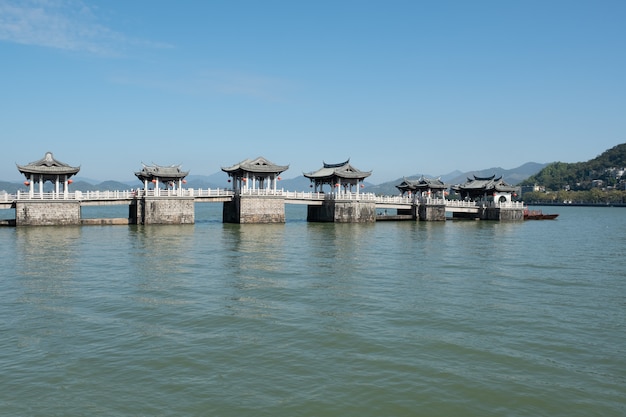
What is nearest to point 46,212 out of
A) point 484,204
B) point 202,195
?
point 202,195

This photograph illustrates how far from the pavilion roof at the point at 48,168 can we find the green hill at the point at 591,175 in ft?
498

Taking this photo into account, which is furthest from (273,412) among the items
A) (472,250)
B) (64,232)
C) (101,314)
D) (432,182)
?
(432,182)

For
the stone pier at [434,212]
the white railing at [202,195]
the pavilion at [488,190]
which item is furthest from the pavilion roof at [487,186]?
the stone pier at [434,212]

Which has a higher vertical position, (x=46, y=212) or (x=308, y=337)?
(x=46, y=212)

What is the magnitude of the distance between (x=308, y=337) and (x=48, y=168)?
109ft

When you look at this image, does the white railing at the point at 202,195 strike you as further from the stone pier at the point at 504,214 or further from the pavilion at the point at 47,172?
the stone pier at the point at 504,214

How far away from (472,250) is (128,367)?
2290 cm

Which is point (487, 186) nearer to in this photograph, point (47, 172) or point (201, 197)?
point (201, 197)

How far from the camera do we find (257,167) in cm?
4344

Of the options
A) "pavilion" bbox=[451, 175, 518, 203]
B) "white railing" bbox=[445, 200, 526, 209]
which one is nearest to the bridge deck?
"white railing" bbox=[445, 200, 526, 209]

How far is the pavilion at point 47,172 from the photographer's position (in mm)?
37281

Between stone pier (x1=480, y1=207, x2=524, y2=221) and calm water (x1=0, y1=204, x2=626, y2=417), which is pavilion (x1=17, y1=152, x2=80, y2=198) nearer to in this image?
calm water (x1=0, y1=204, x2=626, y2=417)

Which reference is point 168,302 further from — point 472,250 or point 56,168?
point 56,168

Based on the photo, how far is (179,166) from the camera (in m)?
42.0
